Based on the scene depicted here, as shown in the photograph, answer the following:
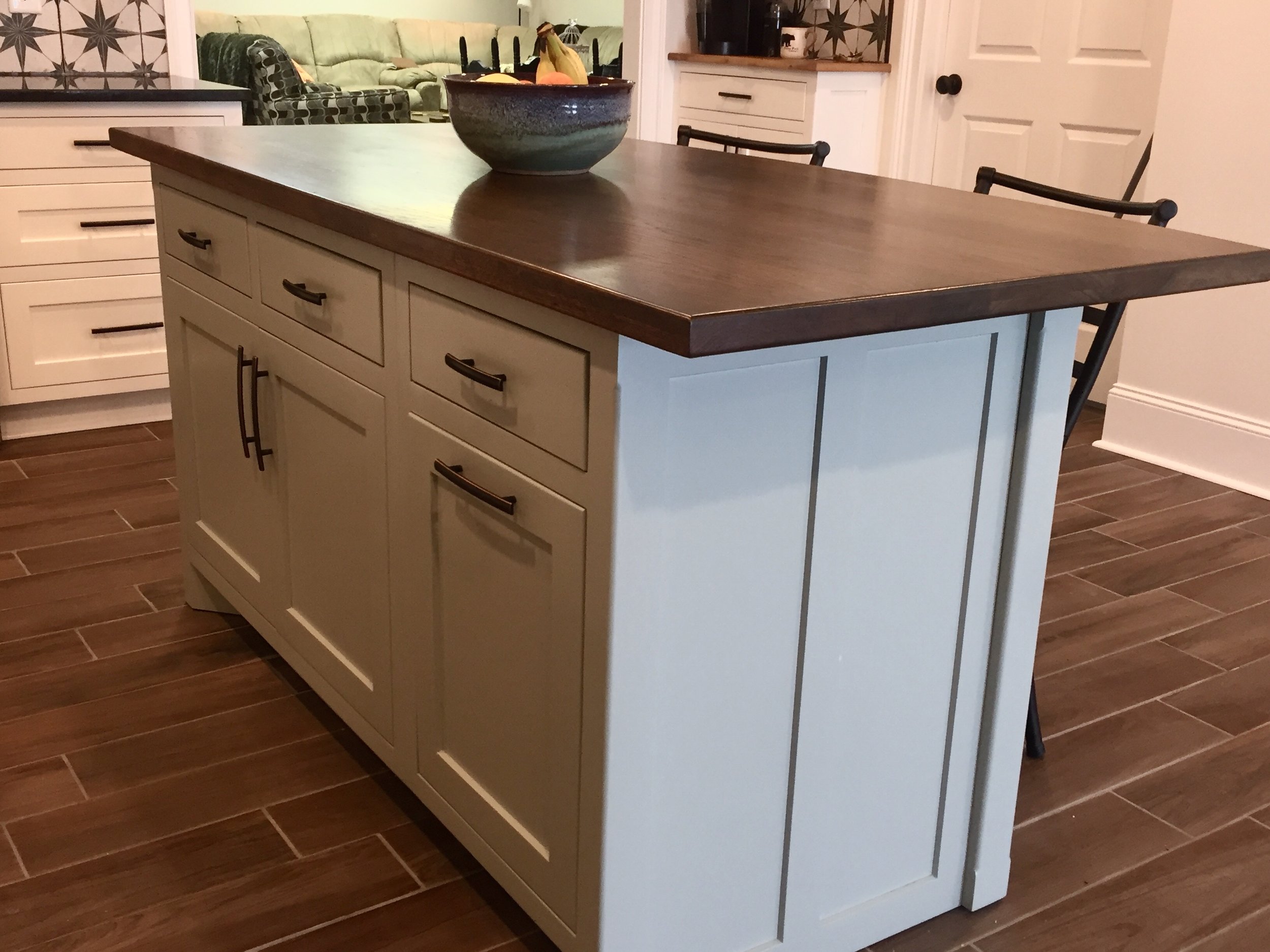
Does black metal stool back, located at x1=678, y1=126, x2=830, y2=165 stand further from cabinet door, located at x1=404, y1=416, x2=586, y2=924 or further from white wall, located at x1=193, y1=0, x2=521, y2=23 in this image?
white wall, located at x1=193, y1=0, x2=521, y2=23

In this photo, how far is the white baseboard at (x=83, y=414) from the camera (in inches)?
135

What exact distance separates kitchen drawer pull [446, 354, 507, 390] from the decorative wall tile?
9.53 ft

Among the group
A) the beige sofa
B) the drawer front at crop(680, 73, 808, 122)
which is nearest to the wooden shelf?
the drawer front at crop(680, 73, 808, 122)

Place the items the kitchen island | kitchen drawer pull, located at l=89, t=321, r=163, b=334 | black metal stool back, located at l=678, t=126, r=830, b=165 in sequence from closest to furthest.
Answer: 1. the kitchen island
2. black metal stool back, located at l=678, t=126, r=830, b=165
3. kitchen drawer pull, located at l=89, t=321, r=163, b=334

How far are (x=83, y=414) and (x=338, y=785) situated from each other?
2.08 meters

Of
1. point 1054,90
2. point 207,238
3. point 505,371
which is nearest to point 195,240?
point 207,238

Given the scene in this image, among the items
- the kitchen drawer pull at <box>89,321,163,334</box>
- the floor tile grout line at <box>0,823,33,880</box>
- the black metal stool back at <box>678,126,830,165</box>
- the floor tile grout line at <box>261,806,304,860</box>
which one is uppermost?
the black metal stool back at <box>678,126,830,165</box>

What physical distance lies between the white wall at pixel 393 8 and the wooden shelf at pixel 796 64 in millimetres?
5740

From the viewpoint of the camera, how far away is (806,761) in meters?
1.43

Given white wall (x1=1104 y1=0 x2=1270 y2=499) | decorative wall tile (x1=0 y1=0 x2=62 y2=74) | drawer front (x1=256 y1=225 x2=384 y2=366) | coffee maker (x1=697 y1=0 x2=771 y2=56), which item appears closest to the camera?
drawer front (x1=256 y1=225 x2=384 y2=366)

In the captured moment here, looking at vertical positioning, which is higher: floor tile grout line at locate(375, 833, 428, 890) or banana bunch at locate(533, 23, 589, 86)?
banana bunch at locate(533, 23, 589, 86)

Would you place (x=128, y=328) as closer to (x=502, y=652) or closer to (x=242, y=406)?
(x=242, y=406)

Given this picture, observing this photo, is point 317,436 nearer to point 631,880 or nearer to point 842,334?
point 631,880

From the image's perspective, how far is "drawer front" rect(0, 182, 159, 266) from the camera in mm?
3240
